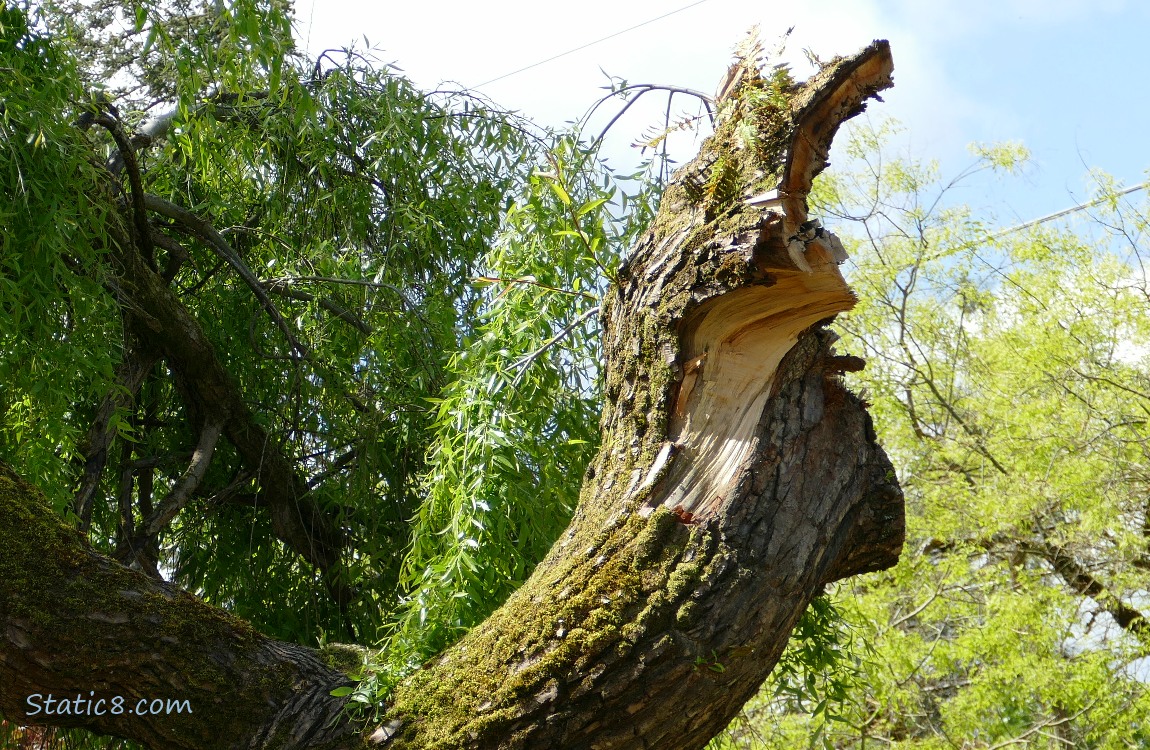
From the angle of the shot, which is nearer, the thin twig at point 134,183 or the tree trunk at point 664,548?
the tree trunk at point 664,548

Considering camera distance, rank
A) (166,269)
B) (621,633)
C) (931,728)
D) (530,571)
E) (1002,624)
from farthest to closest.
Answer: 1. (931,728)
2. (1002,624)
3. (166,269)
4. (530,571)
5. (621,633)

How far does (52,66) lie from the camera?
155 cm

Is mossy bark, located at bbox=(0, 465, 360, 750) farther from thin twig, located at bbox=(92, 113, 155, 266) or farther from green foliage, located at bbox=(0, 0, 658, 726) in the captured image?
thin twig, located at bbox=(92, 113, 155, 266)

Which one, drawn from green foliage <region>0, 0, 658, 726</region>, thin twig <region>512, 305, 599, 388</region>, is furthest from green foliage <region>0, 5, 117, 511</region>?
thin twig <region>512, 305, 599, 388</region>

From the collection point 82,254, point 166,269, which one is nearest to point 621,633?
point 82,254

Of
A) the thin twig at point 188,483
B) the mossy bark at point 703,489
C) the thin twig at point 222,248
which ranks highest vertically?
the thin twig at point 222,248

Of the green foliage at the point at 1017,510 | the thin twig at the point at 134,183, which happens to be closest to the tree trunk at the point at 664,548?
the thin twig at the point at 134,183

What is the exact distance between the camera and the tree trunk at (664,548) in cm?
111

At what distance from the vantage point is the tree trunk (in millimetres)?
1111

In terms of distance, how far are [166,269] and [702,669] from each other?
1.52m

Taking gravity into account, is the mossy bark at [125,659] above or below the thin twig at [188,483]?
below

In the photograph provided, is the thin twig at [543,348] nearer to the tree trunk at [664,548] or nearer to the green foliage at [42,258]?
the tree trunk at [664,548]

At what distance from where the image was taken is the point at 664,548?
1133 millimetres

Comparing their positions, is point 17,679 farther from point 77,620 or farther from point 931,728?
point 931,728
